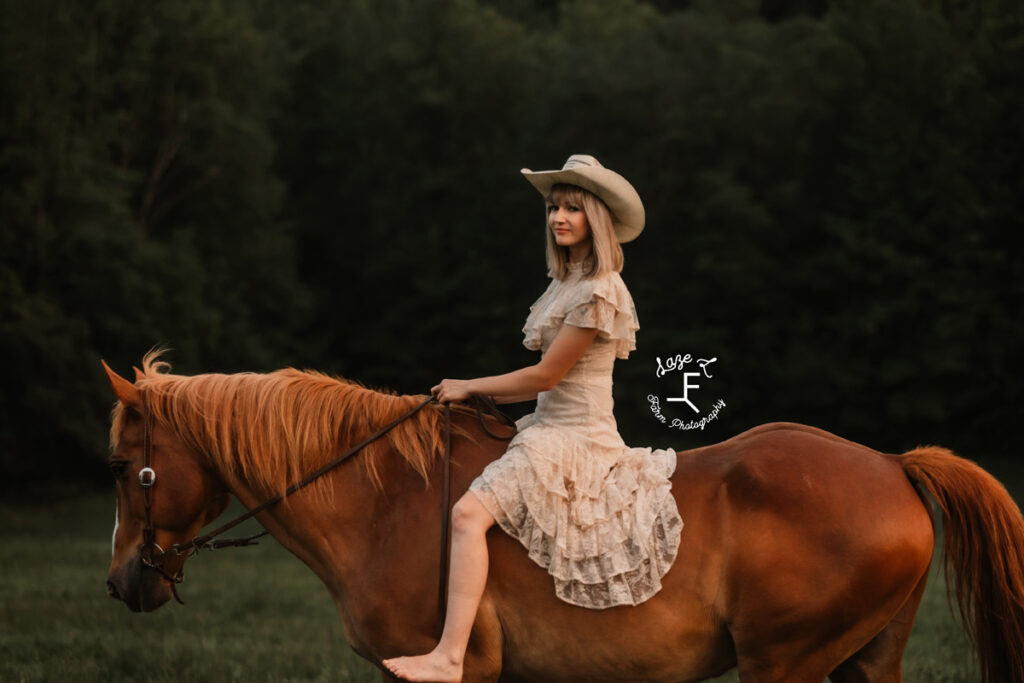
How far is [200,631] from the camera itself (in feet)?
28.3

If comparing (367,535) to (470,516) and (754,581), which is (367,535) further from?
(754,581)

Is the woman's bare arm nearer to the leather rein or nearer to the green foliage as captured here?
the leather rein

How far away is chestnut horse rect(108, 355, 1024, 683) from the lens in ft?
13.5

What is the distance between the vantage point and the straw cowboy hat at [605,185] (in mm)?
4250

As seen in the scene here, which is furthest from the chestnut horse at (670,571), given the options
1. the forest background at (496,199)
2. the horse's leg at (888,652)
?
the forest background at (496,199)

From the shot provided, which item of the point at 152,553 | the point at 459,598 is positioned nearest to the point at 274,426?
the point at 152,553

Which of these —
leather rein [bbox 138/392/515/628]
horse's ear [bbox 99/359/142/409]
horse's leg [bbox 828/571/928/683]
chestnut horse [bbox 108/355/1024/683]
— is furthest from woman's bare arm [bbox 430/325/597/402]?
horse's leg [bbox 828/571/928/683]

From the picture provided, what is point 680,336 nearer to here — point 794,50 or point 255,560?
point 794,50

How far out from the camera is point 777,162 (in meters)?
32.7

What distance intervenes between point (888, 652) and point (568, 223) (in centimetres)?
219

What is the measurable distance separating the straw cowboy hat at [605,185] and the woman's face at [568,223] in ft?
0.31

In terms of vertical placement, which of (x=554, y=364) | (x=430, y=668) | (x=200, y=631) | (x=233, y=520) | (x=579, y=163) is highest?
(x=579, y=163)

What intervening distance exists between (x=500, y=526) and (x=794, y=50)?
1240 inches

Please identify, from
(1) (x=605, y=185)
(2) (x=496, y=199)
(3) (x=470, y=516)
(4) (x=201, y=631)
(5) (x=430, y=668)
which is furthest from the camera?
(2) (x=496, y=199)
